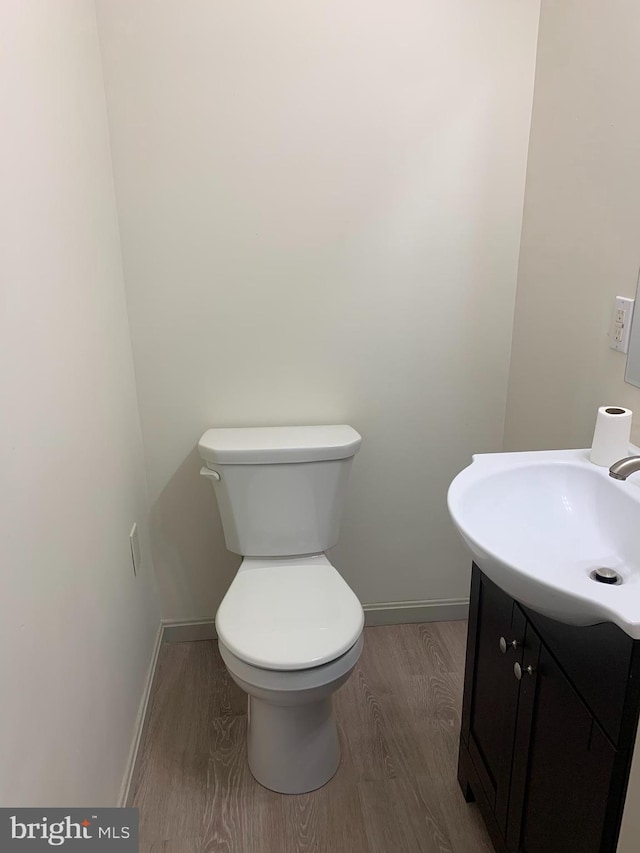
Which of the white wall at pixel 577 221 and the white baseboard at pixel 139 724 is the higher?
the white wall at pixel 577 221

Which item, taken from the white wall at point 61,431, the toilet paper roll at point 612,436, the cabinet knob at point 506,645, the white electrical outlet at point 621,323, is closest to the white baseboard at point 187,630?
the white wall at point 61,431

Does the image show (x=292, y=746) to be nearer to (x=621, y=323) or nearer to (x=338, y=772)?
(x=338, y=772)

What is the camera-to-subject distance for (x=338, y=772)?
1664 mm

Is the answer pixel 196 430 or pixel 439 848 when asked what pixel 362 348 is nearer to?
pixel 196 430

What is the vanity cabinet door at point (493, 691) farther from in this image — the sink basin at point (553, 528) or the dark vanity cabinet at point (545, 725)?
the sink basin at point (553, 528)

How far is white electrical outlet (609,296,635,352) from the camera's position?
53.7 inches

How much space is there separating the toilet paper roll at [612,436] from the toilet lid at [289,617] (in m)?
0.70

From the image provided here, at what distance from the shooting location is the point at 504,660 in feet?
4.16

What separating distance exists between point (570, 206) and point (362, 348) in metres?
0.70

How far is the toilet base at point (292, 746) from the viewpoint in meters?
1.58

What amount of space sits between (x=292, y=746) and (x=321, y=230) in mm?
1416

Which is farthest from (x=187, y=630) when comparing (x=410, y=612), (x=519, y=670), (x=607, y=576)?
(x=607, y=576)

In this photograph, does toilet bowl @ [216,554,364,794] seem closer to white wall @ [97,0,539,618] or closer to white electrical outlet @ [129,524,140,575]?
white electrical outlet @ [129,524,140,575]

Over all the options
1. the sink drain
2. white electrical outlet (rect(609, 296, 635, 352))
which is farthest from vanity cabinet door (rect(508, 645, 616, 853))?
white electrical outlet (rect(609, 296, 635, 352))
